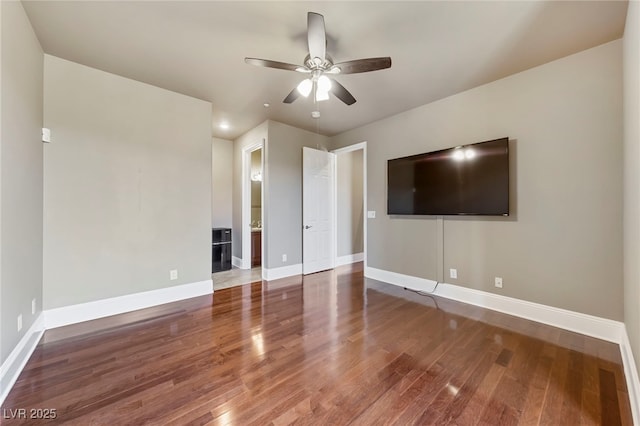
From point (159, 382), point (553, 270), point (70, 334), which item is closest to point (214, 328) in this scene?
point (159, 382)

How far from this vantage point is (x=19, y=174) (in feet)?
6.31

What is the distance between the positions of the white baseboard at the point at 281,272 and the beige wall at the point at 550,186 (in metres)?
2.21

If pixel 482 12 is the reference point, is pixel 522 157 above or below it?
below

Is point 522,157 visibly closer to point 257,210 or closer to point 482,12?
point 482,12

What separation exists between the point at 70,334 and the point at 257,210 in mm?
3907

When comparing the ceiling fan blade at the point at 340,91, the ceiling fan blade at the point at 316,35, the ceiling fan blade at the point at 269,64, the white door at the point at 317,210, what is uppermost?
the ceiling fan blade at the point at 316,35

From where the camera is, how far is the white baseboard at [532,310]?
2254 mm

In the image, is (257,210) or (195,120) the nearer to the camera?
(195,120)

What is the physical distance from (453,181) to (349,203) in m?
2.65

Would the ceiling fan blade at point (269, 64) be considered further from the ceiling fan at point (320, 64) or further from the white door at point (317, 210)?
the white door at point (317, 210)

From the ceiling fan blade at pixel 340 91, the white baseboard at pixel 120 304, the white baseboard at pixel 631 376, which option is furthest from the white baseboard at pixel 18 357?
Answer: the white baseboard at pixel 631 376

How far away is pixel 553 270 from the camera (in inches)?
100

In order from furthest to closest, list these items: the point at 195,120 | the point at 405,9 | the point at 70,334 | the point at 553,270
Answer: the point at 195,120 → the point at 553,270 → the point at 70,334 → the point at 405,9

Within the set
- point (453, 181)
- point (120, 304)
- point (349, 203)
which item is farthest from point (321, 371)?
point (349, 203)
